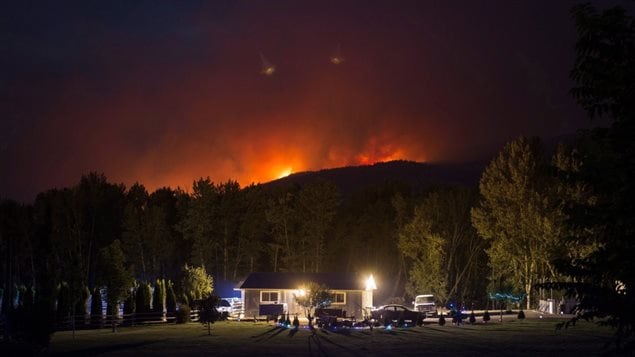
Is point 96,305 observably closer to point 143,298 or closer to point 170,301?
point 143,298

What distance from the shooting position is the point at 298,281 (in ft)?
229

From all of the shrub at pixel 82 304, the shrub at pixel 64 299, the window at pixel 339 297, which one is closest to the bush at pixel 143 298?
the shrub at pixel 82 304

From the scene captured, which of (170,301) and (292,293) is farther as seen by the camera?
(292,293)

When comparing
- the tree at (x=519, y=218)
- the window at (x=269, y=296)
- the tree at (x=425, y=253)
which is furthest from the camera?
the tree at (x=425, y=253)

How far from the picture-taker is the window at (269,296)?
69125 millimetres

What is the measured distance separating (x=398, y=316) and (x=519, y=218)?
1811 cm

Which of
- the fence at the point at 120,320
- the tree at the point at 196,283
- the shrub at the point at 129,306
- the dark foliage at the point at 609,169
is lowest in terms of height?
the fence at the point at 120,320

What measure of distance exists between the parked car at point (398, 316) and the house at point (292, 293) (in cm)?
772

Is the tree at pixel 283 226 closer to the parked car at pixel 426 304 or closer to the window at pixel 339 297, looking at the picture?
the parked car at pixel 426 304

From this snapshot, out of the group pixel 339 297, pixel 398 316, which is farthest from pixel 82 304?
pixel 398 316

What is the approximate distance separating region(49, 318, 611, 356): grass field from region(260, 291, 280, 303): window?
20790mm

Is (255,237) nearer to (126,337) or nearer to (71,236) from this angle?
(71,236)

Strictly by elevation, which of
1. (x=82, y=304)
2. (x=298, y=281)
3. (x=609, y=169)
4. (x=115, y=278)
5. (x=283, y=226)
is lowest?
(x=82, y=304)

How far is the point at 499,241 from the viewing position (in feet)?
227
